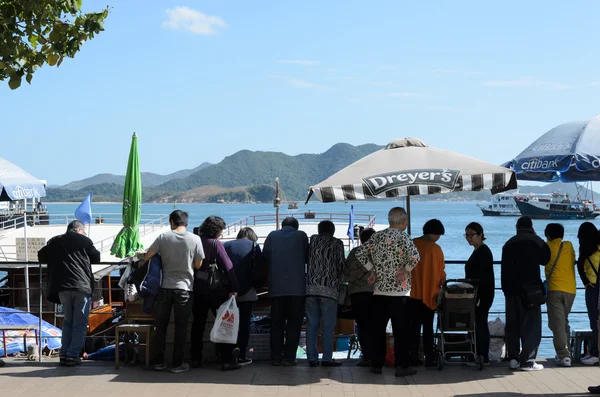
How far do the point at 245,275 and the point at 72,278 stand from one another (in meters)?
1.94

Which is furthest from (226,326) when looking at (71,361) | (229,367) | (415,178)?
(415,178)

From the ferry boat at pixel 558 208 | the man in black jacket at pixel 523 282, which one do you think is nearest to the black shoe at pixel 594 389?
the man in black jacket at pixel 523 282

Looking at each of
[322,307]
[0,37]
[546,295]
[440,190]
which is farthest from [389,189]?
[0,37]

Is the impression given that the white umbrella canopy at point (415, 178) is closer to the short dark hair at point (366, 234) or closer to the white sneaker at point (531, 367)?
the short dark hair at point (366, 234)

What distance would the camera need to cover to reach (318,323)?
8.24 meters

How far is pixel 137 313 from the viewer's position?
8445mm

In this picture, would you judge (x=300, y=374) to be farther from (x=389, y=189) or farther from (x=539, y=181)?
(x=539, y=181)

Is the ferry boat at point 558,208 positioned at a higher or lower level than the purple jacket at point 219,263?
lower

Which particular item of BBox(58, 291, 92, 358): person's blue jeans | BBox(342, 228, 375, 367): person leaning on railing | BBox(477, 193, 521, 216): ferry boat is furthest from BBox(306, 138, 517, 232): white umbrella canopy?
BBox(477, 193, 521, 216): ferry boat

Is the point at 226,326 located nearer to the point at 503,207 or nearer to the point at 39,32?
the point at 39,32

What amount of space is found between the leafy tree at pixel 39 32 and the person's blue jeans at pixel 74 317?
105 inches

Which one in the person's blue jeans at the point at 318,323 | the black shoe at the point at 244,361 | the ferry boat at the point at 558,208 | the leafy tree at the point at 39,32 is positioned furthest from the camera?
the ferry boat at the point at 558,208

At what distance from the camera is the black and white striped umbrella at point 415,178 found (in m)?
7.88

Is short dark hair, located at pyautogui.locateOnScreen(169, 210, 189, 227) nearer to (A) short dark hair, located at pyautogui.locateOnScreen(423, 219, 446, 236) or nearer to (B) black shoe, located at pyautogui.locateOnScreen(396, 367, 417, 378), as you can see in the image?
(A) short dark hair, located at pyautogui.locateOnScreen(423, 219, 446, 236)
